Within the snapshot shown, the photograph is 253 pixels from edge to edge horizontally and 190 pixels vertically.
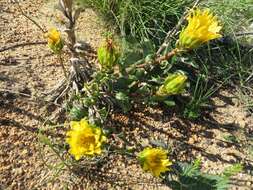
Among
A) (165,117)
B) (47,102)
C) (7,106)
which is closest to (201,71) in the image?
(165,117)

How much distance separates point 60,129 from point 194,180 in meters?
0.53

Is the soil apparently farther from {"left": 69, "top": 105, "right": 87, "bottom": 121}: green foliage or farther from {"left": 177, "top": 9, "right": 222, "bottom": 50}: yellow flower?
{"left": 177, "top": 9, "right": 222, "bottom": 50}: yellow flower

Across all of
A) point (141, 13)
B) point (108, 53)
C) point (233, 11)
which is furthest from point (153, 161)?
point (233, 11)

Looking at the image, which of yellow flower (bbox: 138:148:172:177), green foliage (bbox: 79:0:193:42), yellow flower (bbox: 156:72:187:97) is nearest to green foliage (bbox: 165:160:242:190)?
yellow flower (bbox: 138:148:172:177)

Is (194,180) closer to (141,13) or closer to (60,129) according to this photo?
(60,129)

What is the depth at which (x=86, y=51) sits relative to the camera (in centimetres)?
185

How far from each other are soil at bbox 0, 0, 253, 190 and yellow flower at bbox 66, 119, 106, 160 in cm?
20

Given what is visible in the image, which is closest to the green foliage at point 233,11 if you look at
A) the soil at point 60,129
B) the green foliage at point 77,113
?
the soil at point 60,129

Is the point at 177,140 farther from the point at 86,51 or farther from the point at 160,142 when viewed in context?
Answer: the point at 86,51

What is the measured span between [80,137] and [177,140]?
50 cm

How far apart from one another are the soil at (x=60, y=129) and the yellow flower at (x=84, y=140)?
0.65 ft

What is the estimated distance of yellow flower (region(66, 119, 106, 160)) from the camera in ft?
4.42

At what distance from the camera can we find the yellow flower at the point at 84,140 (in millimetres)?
1349

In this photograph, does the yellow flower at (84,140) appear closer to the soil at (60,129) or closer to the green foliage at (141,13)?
the soil at (60,129)
